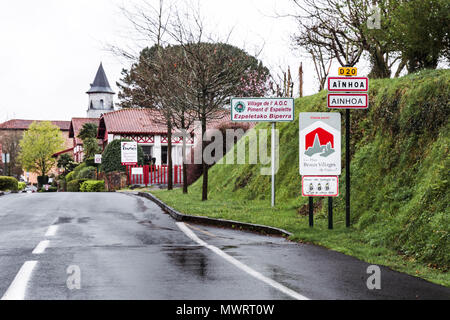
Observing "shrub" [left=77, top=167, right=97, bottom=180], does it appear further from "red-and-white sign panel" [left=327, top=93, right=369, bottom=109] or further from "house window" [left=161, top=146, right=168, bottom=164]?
"red-and-white sign panel" [left=327, top=93, right=369, bottom=109]

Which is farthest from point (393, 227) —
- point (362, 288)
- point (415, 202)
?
point (362, 288)

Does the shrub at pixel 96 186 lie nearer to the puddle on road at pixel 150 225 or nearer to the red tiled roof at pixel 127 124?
the red tiled roof at pixel 127 124

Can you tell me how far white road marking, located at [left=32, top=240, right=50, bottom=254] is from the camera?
30.3 ft

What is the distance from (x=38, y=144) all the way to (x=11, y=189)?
41119 millimetres

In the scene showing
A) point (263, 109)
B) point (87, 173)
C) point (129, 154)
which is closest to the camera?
point (263, 109)

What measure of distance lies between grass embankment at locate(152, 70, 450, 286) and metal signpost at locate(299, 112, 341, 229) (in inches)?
34.3

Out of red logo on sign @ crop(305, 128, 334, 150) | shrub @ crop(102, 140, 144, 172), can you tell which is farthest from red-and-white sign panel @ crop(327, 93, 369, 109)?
shrub @ crop(102, 140, 144, 172)

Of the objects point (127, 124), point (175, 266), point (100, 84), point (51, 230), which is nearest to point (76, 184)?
point (127, 124)

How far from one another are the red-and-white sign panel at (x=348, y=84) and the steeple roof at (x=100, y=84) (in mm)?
106675

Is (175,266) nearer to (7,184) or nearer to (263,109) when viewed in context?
(263,109)

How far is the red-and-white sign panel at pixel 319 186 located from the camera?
11.8 meters

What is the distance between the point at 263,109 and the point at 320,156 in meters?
5.20

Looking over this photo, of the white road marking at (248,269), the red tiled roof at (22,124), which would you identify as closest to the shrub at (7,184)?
the white road marking at (248,269)

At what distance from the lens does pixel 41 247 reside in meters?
9.67
